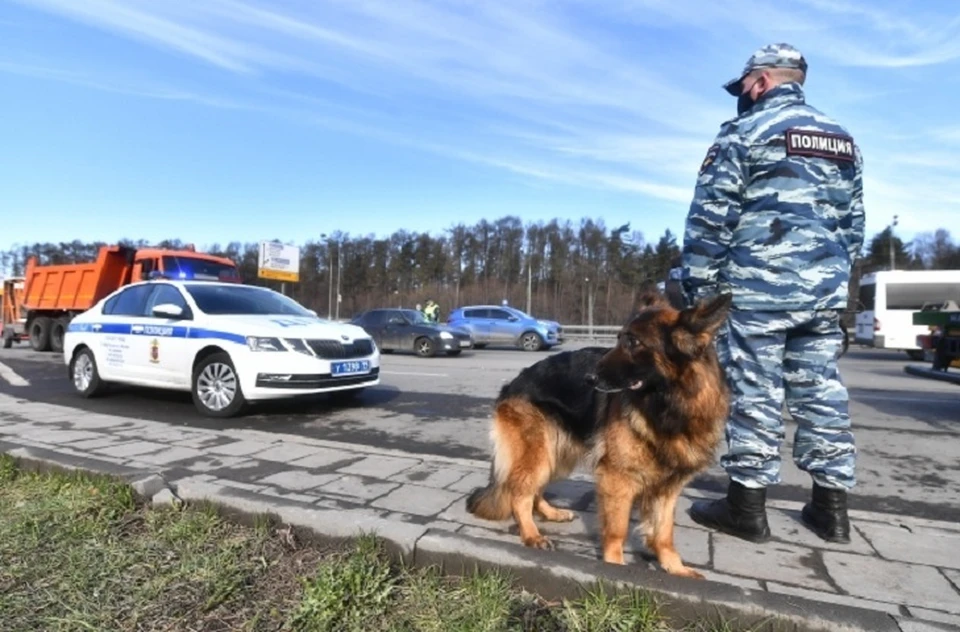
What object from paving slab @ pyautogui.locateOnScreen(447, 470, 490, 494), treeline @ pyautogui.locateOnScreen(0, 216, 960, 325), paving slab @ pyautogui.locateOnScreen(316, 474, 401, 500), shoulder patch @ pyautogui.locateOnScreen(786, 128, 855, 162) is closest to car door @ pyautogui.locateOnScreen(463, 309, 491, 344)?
paving slab @ pyautogui.locateOnScreen(447, 470, 490, 494)

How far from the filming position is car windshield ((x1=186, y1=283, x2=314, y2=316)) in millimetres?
6879

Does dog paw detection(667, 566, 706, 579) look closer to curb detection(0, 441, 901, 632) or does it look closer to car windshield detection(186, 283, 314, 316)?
curb detection(0, 441, 901, 632)

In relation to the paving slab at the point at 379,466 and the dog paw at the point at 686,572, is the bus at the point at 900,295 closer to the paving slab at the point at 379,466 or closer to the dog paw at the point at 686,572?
the paving slab at the point at 379,466

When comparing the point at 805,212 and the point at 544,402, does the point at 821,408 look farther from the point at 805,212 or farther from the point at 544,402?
the point at 544,402

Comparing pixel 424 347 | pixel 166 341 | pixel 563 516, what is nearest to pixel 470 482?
pixel 563 516

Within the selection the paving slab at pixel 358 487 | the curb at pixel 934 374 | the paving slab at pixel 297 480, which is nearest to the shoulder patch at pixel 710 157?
the paving slab at pixel 358 487

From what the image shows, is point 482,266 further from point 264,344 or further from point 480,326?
point 264,344

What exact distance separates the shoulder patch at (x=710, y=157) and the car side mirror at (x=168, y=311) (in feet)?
20.2

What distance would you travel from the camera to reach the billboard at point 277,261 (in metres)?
39.8

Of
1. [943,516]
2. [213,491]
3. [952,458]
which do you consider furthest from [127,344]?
[952,458]

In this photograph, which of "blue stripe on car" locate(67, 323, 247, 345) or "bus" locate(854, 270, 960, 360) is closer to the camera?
"blue stripe on car" locate(67, 323, 247, 345)

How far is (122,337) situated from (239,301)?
1655 millimetres

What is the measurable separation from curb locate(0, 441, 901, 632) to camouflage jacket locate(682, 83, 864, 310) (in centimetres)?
140

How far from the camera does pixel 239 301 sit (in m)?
7.15
